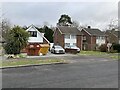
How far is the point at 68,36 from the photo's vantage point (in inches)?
2413

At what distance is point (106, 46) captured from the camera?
49.1 metres

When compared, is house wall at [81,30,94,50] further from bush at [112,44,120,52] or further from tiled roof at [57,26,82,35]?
bush at [112,44,120,52]

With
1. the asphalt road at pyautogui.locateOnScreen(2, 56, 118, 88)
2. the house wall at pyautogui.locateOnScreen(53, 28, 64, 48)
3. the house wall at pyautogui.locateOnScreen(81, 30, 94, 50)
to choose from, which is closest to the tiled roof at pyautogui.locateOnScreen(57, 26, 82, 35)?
the house wall at pyautogui.locateOnScreen(53, 28, 64, 48)

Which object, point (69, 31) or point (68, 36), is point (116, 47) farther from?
point (69, 31)

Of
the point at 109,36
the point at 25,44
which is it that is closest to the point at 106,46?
the point at 109,36

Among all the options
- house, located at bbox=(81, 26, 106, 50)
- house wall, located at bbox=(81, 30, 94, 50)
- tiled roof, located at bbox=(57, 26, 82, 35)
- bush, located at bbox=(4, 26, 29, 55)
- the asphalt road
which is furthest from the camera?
house, located at bbox=(81, 26, 106, 50)

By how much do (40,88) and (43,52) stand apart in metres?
27.4

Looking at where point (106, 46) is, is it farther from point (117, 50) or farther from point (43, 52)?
point (43, 52)

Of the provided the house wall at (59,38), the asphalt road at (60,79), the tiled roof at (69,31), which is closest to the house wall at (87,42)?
the tiled roof at (69,31)

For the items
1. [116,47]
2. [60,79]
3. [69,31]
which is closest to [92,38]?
[69,31]

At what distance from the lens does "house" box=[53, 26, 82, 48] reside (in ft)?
200

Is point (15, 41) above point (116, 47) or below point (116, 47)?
above

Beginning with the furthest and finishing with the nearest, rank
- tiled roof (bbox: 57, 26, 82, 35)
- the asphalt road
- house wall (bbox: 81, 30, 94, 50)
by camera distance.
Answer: house wall (bbox: 81, 30, 94, 50) < tiled roof (bbox: 57, 26, 82, 35) < the asphalt road

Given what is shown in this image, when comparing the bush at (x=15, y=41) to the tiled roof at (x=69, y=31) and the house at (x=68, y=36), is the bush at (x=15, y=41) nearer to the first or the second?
the house at (x=68, y=36)
